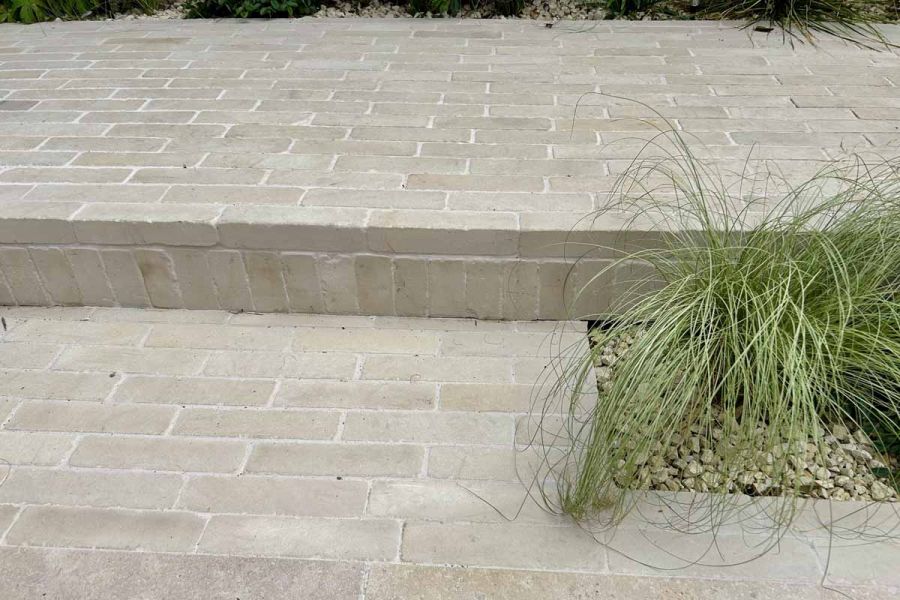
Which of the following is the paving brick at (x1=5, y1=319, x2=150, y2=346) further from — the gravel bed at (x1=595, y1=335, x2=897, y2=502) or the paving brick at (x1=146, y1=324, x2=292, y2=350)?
the gravel bed at (x1=595, y1=335, x2=897, y2=502)

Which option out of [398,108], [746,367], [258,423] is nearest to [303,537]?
[258,423]

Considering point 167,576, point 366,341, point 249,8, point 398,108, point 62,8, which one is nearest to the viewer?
point 167,576

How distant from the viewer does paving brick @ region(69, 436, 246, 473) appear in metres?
1.81

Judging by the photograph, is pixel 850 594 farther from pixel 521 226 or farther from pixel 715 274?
pixel 521 226

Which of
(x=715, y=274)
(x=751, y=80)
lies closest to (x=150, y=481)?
(x=715, y=274)

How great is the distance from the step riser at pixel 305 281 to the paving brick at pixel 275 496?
724mm

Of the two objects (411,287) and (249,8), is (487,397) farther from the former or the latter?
(249,8)

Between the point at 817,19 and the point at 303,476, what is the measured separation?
3.70 metres

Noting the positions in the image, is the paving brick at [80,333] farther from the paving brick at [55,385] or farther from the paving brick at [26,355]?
the paving brick at [55,385]

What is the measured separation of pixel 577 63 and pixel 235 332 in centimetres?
219

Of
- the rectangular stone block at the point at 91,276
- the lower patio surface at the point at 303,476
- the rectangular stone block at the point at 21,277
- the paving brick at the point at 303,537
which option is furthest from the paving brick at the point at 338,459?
the rectangular stone block at the point at 21,277

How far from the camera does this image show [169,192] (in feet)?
7.68

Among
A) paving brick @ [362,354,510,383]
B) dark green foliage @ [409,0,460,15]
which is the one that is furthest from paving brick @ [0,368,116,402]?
dark green foliage @ [409,0,460,15]

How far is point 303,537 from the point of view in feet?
5.31
